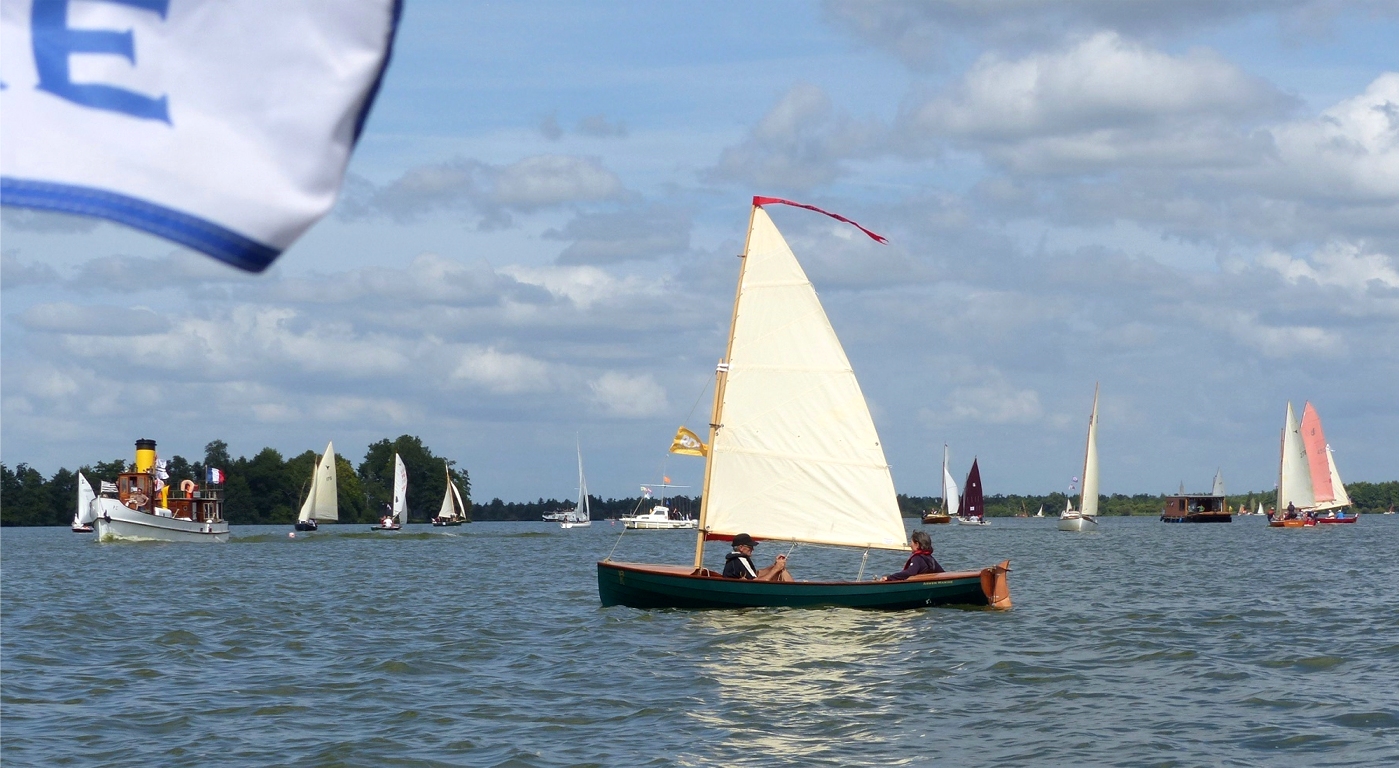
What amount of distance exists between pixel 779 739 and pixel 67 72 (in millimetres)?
14228

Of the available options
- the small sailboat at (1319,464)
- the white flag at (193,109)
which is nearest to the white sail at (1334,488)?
the small sailboat at (1319,464)

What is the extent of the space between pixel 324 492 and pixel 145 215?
125 m

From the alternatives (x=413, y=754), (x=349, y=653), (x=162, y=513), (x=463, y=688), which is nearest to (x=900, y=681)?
(x=463, y=688)

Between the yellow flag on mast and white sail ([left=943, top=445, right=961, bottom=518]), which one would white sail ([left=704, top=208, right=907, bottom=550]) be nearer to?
the yellow flag on mast

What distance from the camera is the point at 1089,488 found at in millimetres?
100812

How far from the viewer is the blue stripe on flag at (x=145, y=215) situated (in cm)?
360

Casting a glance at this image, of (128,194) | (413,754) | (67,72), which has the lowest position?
(413,754)

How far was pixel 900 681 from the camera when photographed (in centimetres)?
2098

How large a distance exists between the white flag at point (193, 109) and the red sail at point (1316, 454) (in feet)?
359

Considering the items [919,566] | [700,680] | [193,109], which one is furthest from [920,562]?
[193,109]

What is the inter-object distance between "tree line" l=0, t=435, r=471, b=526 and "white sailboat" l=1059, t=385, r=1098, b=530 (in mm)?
96944

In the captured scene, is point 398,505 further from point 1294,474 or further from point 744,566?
point 744,566

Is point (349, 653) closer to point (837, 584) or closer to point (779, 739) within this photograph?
point (837, 584)

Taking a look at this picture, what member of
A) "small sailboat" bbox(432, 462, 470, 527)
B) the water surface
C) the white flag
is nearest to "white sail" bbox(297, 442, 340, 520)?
"small sailboat" bbox(432, 462, 470, 527)
